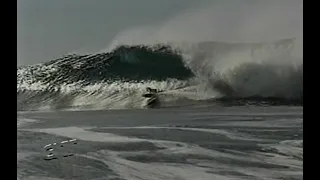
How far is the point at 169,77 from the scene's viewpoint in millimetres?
970

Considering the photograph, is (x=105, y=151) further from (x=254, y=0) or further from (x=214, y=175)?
(x=254, y=0)

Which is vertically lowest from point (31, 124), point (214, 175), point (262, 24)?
point (214, 175)

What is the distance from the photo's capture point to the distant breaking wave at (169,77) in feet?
3.08

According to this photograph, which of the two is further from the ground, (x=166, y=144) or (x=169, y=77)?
(x=169, y=77)

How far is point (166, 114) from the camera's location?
962 mm

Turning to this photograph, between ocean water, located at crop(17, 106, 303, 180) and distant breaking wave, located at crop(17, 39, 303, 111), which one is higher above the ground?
distant breaking wave, located at crop(17, 39, 303, 111)

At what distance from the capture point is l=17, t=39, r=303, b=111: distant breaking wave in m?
0.94

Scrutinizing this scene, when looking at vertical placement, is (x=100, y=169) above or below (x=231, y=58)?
below

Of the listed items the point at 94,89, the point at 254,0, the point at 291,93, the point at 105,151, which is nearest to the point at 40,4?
the point at 94,89

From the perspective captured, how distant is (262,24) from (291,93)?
0.54 ft

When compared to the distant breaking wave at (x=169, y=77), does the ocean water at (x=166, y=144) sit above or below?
below

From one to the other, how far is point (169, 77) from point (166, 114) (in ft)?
0.27

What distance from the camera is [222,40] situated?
95 centimetres

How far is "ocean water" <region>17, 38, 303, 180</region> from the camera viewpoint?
925 mm
